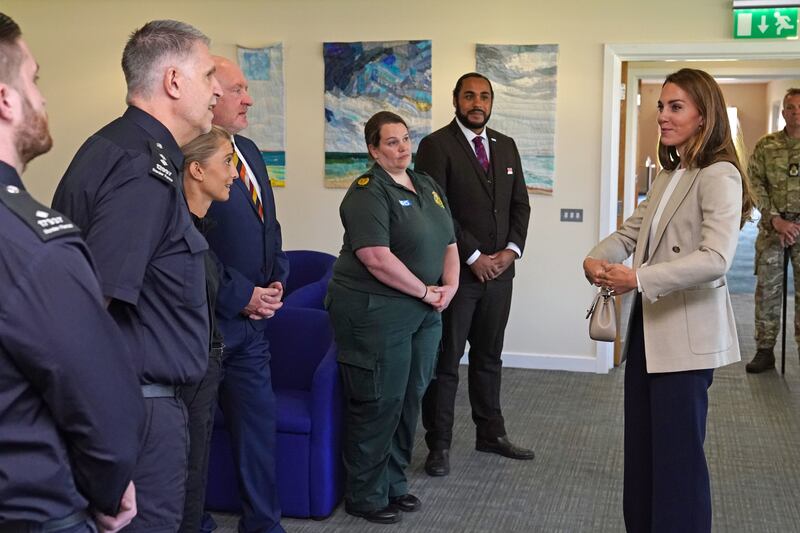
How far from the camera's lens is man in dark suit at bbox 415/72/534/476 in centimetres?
419

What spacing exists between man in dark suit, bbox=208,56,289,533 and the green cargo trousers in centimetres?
37

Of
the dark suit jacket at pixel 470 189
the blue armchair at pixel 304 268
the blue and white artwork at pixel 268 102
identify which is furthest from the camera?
the blue and white artwork at pixel 268 102

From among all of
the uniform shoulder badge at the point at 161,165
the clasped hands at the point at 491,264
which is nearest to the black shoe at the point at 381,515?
the clasped hands at the point at 491,264

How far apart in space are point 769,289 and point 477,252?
2.87 meters

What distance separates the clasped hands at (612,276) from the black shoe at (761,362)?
3.88 meters

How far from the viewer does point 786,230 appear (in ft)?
19.2

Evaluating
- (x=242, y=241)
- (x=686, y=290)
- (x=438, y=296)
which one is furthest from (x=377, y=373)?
(x=686, y=290)

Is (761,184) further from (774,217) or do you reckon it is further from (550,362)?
(550,362)

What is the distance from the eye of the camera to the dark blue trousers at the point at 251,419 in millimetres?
3145

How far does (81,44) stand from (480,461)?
4.39 meters

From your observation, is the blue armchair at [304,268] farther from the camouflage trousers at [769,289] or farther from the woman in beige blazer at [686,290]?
the camouflage trousers at [769,289]

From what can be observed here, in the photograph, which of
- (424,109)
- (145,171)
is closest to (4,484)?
(145,171)

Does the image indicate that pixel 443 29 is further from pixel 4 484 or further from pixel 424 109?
pixel 4 484

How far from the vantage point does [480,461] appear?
14.1 feet
